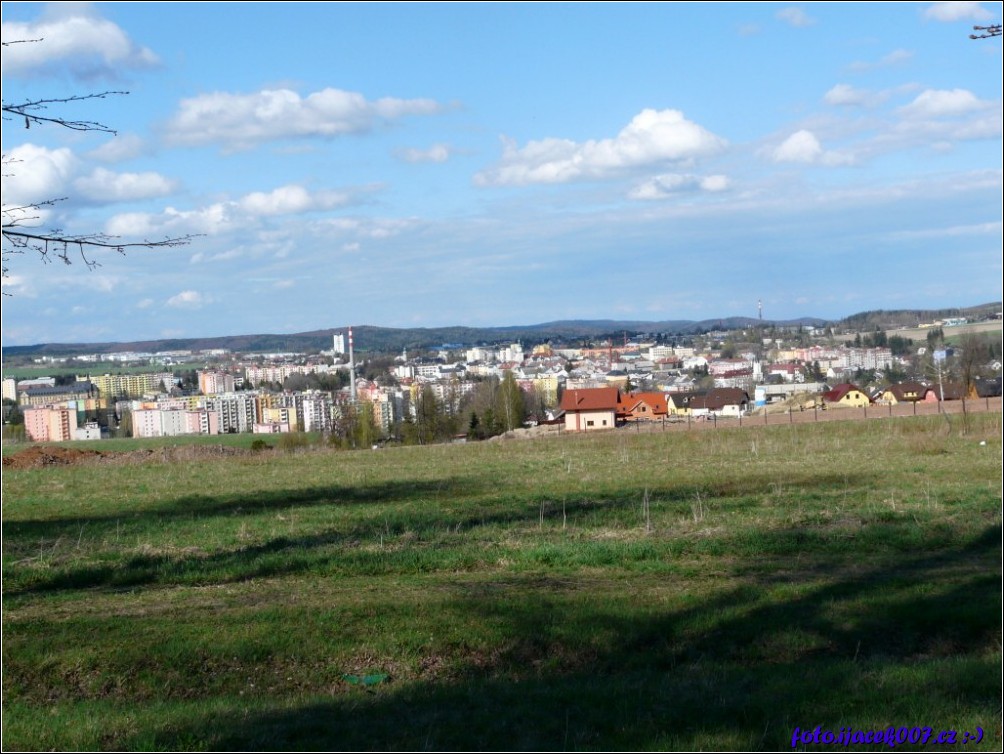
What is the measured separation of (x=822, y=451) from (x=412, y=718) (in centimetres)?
2804

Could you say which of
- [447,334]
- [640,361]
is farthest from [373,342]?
[640,361]

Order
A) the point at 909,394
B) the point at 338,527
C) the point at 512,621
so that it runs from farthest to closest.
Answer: the point at 909,394 < the point at 338,527 < the point at 512,621

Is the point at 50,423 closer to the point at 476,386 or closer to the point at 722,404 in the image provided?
the point at 476,386

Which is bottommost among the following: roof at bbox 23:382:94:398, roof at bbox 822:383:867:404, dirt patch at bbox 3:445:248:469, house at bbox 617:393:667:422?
dirt patch at bbox 3:445:248:469

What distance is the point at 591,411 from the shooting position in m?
52.7

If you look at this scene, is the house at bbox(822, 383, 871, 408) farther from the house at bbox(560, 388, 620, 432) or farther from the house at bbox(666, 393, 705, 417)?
the house at bbox(560, 388, 620, 432)

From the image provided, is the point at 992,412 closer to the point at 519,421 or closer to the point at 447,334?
the point at 519,421

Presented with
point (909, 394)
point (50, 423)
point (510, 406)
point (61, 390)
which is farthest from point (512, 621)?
point (61, 390)

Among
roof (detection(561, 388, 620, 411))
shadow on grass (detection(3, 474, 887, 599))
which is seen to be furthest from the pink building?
shadow on grass (detection(3, 474, 887, 599))

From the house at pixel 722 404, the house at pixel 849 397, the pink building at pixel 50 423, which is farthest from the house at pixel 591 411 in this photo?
the pink building at pixel 50 423

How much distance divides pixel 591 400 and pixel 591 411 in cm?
87

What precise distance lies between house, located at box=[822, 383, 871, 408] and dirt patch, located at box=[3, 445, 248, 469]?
27.5 meters

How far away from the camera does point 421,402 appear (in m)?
58.0

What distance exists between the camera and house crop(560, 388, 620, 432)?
52562 millimetres
